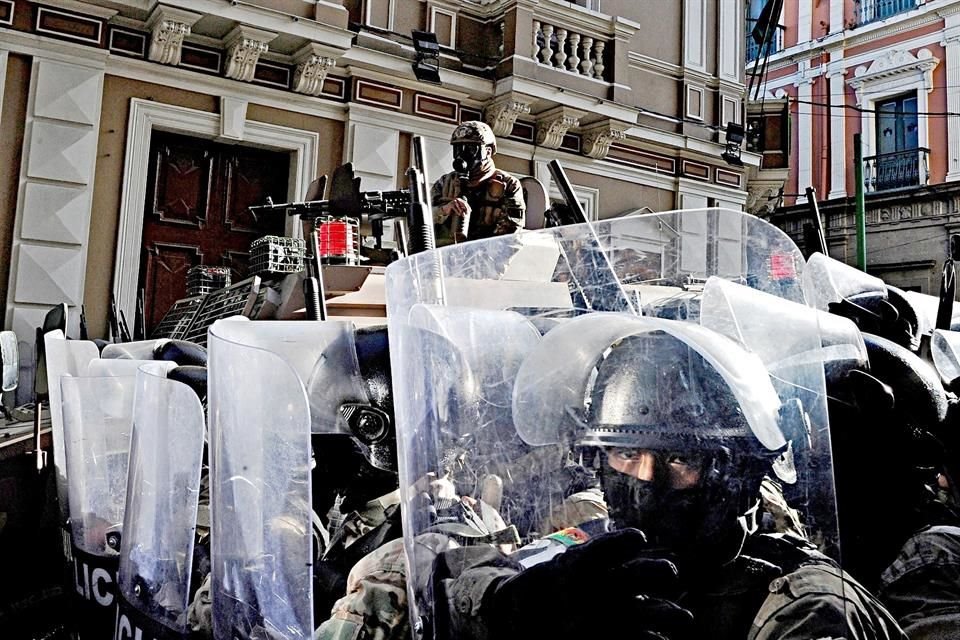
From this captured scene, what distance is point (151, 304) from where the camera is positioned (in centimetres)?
664

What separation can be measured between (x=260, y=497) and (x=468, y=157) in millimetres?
2995

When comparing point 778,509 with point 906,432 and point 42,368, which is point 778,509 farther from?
point 42,368

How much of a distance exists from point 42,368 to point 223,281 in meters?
2.97

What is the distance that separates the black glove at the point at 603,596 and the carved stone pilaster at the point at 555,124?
24.1 feet

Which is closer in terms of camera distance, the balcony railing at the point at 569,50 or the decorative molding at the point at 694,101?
the balcony railing at the point at 569,50

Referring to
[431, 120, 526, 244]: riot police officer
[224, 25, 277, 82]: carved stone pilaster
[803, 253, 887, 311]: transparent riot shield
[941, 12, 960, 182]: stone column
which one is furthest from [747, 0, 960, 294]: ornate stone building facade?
[803, 253, 887, 311]: transparent riot shield

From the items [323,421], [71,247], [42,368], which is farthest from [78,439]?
[71,247]

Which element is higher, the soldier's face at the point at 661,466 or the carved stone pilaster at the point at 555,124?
the carved stone pilaster at the point at 555,124

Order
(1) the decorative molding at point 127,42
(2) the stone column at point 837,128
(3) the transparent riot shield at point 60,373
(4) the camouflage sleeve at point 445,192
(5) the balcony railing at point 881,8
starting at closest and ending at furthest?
(3) the transparent riot shield at point 60,373, (4) the camouflage sleeve at point 445,192, (1) the decorative molding at point 127,42, (5) the balcony railing at point 881,8, (2) the stone column at point 837,128

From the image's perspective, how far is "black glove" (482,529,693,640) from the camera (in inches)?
40.8

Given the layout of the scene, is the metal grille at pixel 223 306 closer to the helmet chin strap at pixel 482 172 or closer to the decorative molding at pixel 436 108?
Result: the helmet chin strap at pixel 482 172

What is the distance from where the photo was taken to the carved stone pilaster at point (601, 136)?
8406 millimetres

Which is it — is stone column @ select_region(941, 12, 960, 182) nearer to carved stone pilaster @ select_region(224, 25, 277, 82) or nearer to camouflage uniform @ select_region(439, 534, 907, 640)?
carved stone pilaster @ select_region(224, 25, 277, 82)

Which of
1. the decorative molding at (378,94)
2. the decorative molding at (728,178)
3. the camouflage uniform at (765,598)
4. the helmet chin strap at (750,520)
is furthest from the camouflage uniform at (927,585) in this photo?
the decorative molding at (728,178)
